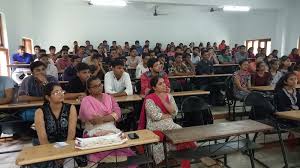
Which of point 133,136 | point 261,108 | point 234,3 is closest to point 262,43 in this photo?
point 234,3

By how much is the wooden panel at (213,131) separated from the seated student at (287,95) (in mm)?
1126

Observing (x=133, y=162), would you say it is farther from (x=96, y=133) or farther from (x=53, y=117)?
(x=53, y=117)

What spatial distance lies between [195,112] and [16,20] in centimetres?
674

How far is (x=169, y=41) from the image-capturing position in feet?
42.9

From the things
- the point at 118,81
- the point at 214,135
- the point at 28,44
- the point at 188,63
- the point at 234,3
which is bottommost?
the point at 214,135

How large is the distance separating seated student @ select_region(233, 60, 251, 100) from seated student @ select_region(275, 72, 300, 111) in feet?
3.93

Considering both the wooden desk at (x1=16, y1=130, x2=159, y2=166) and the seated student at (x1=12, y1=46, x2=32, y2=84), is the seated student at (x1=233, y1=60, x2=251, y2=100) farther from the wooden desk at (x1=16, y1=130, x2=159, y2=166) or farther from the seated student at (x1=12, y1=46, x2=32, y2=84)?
the seated student at (x1=12, y1=46, x2=32, y2=84)

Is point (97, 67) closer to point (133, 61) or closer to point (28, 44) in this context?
point (133, 61)

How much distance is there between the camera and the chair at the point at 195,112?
3.29 meters

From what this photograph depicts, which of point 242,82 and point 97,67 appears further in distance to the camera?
point 97,67

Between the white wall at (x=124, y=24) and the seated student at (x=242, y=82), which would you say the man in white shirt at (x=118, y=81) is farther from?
the white wall at (x=124, y=24)

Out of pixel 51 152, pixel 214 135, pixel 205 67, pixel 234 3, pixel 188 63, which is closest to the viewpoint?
pixel 51 152

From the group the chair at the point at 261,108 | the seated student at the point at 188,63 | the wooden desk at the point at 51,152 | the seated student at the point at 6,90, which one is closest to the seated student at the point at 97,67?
the seated student at the point at 6,90

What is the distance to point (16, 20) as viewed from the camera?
782 centimetres
